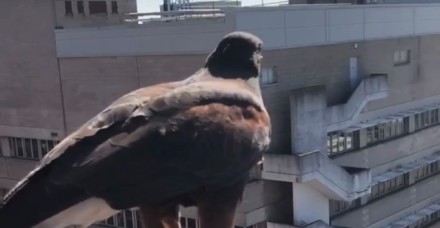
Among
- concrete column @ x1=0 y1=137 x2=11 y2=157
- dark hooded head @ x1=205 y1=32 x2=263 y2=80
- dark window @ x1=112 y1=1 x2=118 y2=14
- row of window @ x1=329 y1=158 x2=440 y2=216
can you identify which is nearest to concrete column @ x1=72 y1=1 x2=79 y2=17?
dark window @ x1=112 y1=1 x2=118 y2=14

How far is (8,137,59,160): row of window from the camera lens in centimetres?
1769

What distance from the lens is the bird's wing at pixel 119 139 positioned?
2.05 meters

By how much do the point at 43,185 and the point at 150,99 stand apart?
0.45 metres

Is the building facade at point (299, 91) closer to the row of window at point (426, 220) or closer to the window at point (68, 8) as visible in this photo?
the row of window at point (426, 220)

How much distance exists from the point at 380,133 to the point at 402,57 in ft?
7.02

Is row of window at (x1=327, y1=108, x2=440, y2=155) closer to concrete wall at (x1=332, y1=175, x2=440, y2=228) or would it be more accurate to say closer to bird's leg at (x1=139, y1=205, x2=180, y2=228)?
concrete wall at (x1=332, y1=175, x2=440, y2=228)

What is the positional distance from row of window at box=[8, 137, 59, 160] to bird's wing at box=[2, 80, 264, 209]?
15.7 m

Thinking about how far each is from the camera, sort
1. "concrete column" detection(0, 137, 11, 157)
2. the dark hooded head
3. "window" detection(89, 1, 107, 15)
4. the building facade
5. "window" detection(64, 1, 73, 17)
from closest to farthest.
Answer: the dark hooded head, the building facade, "window" detection(64, 1, 73, 17), "window" detection(89, 1, 107, 15), "concrete column" detection(0, 137, 11, 157)

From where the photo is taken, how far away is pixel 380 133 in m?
17.8

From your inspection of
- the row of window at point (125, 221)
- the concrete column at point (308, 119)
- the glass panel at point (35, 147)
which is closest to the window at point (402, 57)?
the concrete column at point (308, 119)

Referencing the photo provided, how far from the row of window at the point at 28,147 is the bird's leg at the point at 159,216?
618 inches

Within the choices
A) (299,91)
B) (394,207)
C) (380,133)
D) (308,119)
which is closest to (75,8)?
(299,91)

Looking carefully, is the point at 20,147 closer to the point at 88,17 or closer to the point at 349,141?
the point at 88,17

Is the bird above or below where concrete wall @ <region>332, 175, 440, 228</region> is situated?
above
